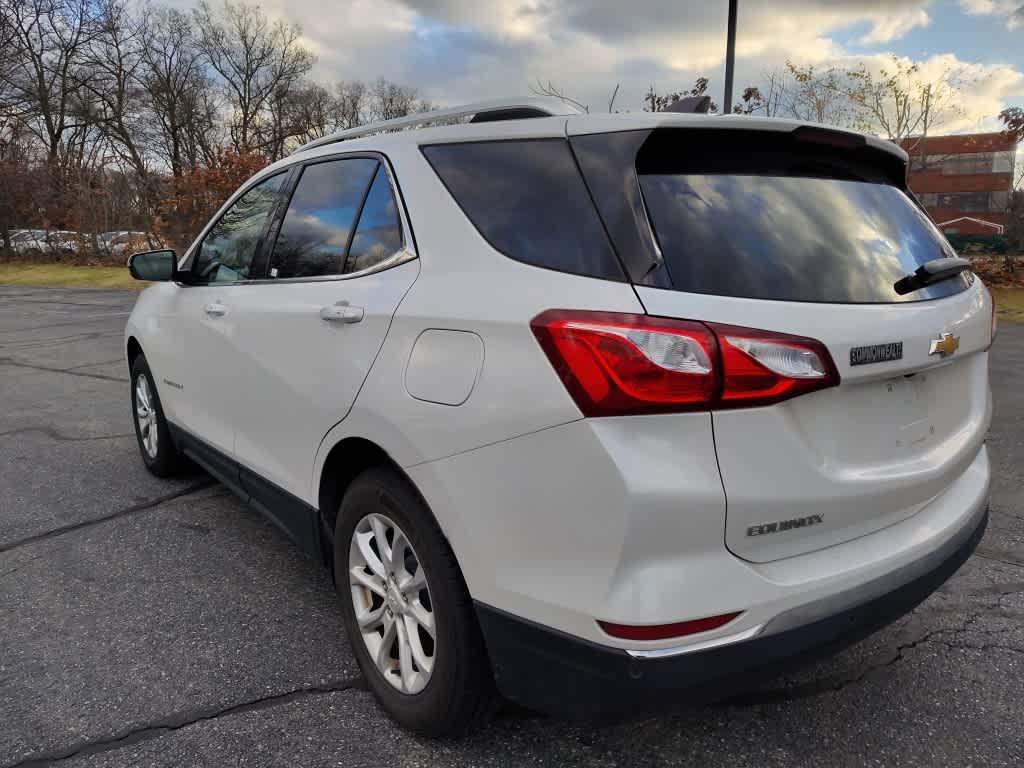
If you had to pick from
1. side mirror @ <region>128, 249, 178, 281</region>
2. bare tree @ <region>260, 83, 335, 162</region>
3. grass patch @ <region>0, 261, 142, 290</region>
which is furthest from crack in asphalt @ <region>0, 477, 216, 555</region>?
bare tree @ <region>260, 83, 335, 162</region>

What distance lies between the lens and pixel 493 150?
6.95ft

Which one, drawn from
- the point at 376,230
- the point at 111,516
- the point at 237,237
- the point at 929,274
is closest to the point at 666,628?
the point at 929,274

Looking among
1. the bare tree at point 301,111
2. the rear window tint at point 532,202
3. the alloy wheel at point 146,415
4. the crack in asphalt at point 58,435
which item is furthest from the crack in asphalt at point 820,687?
the bare tree at point 301,111

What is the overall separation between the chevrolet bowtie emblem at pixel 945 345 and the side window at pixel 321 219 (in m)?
1.78

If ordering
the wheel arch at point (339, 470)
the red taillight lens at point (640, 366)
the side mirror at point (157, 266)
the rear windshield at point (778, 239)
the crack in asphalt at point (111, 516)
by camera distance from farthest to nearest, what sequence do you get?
the side mirror at point (157, 266)
the crack in asphalt at point (111, 516)
the wheel arch at point (339, 470)
the rear windshield at point (778, 239)
the red taillight lens at point (640, 366)

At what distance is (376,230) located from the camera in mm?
2422

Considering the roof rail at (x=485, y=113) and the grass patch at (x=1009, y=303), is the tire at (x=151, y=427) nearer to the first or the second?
the roof rail at (x=485, y=113)

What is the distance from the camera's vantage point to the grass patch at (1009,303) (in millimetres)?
13124

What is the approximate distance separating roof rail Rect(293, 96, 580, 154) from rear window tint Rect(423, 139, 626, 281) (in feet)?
0.51

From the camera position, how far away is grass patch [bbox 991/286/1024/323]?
517 inches

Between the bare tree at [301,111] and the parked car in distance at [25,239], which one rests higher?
the bare tree at [301,111]

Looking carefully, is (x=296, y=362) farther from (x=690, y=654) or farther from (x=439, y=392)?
(x=690, y=654)

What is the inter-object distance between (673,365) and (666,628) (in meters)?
0.56

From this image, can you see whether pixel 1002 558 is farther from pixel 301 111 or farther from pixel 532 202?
pixel 301 111
